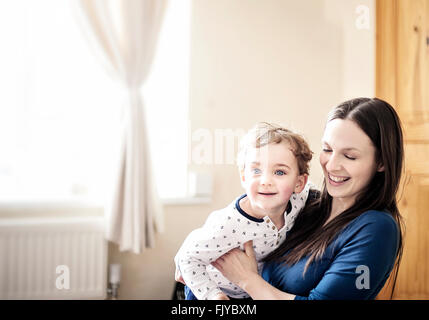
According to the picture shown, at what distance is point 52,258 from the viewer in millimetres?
1491

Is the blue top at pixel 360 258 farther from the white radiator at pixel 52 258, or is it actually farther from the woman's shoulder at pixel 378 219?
the white radiator at pixel 52 258

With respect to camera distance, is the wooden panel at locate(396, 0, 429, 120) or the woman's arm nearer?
the woman's arm

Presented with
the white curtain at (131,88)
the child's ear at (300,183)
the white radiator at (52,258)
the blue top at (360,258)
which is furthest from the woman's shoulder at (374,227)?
the white radiator at (52,258)

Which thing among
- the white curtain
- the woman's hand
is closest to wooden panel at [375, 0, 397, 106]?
the woman's hand

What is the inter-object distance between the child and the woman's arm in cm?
2

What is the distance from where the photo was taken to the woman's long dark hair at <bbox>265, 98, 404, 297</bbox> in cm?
72

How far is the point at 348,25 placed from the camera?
106cm

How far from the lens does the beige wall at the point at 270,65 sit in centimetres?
105

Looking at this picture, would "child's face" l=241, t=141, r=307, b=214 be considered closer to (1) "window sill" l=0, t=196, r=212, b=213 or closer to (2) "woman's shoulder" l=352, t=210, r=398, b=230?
(2) "woman's shoulder" l=352, t=210, r=398, b=230

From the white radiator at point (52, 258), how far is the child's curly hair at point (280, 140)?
936 mm

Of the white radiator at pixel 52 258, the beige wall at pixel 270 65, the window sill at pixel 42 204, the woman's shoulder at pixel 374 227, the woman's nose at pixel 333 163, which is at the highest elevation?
the beige wall at pixel 270 65
